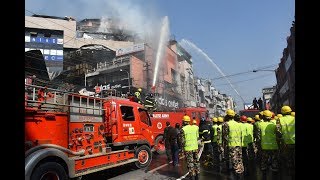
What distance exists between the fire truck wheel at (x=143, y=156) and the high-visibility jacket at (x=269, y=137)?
5279mm

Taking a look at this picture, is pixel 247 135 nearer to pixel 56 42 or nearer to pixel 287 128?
pixel 287 128

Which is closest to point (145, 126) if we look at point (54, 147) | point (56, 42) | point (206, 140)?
point (206, 140)

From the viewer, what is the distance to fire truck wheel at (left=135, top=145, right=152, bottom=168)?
13.1 m

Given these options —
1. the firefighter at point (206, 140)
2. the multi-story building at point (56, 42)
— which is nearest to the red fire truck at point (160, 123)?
the firefighter at point (206, 140)

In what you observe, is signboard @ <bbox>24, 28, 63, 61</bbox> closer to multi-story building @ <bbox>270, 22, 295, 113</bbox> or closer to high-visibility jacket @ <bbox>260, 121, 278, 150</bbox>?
multi-story building @ <bbox>270, 22, 295, 113</bbox>

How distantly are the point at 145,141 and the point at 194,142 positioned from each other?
12.8 ft

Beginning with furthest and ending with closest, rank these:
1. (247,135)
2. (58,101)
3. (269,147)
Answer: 1. (247,135)
2. (58,101)
3. (269,147)

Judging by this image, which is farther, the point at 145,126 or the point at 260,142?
the point at 145,126

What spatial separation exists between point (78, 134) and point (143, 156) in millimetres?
3874

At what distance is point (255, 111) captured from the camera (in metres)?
26.0

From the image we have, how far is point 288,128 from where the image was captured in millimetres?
8734
